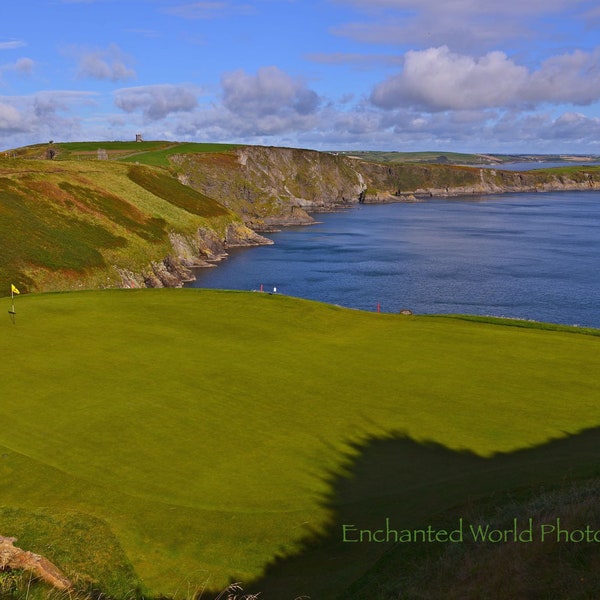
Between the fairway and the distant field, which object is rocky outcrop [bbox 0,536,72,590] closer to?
the fairway

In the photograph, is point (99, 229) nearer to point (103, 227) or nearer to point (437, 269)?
point (103, 227)

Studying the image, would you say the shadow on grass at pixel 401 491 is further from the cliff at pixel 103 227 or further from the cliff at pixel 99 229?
the cliff at pixel 103 227

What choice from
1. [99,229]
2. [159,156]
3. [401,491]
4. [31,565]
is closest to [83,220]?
[99,229]

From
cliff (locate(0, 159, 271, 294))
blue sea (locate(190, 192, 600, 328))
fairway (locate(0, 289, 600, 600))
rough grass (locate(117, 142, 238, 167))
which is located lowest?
blue sea (locate(190, 192, 600, 328))

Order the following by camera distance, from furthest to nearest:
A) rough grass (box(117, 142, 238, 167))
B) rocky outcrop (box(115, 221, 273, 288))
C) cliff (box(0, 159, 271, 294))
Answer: rough grass (box(117, 142, 238, 167)), rocky outcrop (box(115, 221, 273, 288)), cliff (box(0, 159, 271, 294))

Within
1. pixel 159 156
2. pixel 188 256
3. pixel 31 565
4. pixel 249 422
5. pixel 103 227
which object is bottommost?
pixel 249 422

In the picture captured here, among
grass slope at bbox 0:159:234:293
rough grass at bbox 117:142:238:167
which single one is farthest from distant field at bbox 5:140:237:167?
grass slope at bbox 0:159:234:293
